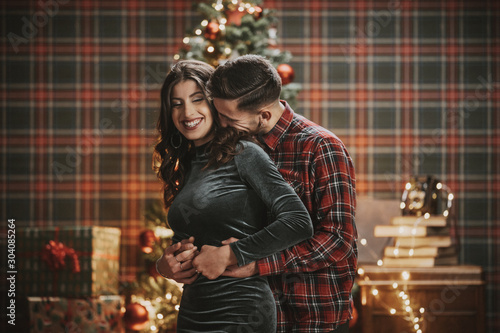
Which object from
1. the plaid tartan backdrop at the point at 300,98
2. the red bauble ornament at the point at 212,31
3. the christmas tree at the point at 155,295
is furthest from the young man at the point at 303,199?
the plaid tartan backdrop at the point at 300,98

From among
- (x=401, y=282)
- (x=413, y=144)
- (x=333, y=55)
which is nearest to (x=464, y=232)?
(x=413, y=144)

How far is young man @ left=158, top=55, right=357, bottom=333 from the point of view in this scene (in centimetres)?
141

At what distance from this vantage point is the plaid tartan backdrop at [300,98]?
3.81 meters

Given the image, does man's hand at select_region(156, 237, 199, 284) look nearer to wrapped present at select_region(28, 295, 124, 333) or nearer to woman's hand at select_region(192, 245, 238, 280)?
woman's hand at select_region(192, 245, 238, 280)

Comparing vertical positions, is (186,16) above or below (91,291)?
above

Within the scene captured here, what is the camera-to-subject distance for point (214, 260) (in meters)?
1.30

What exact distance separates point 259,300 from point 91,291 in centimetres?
195

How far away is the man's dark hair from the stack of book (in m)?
1.72

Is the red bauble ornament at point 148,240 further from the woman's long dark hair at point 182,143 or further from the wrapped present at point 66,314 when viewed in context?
the woman's long dark hair at point 182,143

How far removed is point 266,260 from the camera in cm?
135

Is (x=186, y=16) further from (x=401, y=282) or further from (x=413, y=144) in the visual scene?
(x=401, y=282)

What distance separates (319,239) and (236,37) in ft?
5.84

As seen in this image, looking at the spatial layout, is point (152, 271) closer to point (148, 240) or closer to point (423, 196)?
point (148, 240)

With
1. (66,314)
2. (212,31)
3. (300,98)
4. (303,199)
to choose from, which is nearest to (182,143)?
(303,199)
